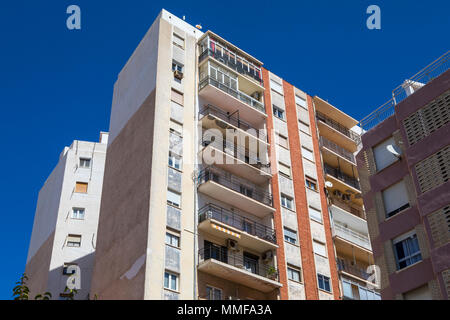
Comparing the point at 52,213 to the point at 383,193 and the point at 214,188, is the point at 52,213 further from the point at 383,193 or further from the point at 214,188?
the point at 383,193

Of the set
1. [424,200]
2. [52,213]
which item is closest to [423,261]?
[424,200]

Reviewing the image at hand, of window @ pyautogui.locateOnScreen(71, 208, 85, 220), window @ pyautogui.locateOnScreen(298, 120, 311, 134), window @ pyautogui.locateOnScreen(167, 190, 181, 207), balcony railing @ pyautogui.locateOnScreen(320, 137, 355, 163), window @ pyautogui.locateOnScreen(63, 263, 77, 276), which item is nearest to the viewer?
window @ pyautogui.locateOnScreen(167, 190, 181, 207)

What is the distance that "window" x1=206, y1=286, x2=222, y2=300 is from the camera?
30.5 metres

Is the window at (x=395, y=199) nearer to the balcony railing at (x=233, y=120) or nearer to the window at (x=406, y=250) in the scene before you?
the window at (x=406, y=250)

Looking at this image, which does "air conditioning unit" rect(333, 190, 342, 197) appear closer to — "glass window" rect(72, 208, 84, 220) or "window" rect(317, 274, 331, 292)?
"window" rect(317, 274, 331, 292)

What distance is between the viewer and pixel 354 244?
126 ft

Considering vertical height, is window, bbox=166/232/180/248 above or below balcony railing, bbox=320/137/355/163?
below

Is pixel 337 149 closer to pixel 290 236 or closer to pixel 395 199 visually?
pixel 290 236

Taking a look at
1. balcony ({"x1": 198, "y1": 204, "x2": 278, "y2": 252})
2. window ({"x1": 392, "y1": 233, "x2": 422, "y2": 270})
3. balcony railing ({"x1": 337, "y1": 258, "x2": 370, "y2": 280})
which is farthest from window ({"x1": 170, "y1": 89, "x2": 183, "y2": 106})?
window ({"x1": 392, "y1": 233, "x2": 422, "y2": 270})

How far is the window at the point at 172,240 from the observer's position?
30.5 meters

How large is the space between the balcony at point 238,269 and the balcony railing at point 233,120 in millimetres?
8688

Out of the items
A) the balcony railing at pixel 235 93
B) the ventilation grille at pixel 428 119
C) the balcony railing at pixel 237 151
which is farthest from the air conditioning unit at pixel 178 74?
the ventilation grille at pixel 428 119

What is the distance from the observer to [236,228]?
33438 millimetres

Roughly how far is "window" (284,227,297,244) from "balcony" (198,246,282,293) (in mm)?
2470
